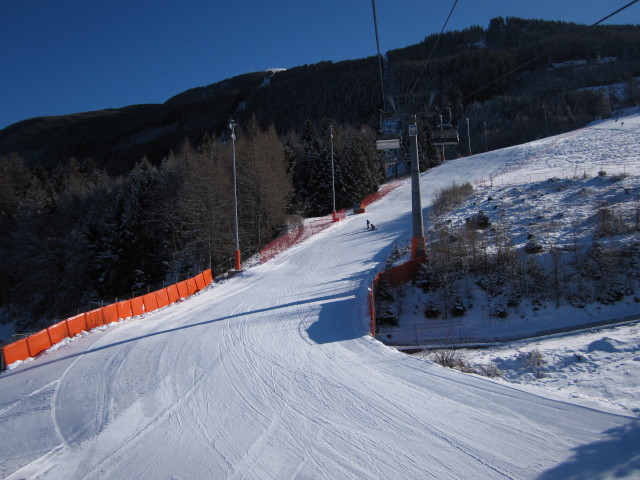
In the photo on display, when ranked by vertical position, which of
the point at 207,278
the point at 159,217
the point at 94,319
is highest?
the point at 159,217

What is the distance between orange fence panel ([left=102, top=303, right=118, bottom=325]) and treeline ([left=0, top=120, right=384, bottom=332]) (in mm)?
13361

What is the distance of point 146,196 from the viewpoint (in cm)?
4172

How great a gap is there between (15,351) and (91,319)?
2716mm

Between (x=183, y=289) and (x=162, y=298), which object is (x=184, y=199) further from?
(x=162, y=298)

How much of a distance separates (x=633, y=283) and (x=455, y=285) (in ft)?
18.7

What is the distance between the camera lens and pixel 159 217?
39781 millimetres

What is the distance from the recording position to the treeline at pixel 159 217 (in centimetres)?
3372

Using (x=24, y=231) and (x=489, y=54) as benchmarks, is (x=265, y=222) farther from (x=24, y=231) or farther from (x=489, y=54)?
(x=489, y=54)

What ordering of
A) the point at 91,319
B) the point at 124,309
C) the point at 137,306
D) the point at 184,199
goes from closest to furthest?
the point at 91,319 → the point at 124,309 → the point at 137,306 → the point at 184,199

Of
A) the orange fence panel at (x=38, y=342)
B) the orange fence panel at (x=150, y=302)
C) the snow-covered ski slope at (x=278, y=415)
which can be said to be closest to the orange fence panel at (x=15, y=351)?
the orange fence panel at (x=38, y=342)

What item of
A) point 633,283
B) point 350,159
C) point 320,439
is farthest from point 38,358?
point 350,159

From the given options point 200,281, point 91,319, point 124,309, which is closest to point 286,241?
point 200,281

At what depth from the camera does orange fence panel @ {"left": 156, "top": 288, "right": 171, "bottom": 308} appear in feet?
53.7

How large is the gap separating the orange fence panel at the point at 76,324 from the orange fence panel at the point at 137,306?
2.04 m
